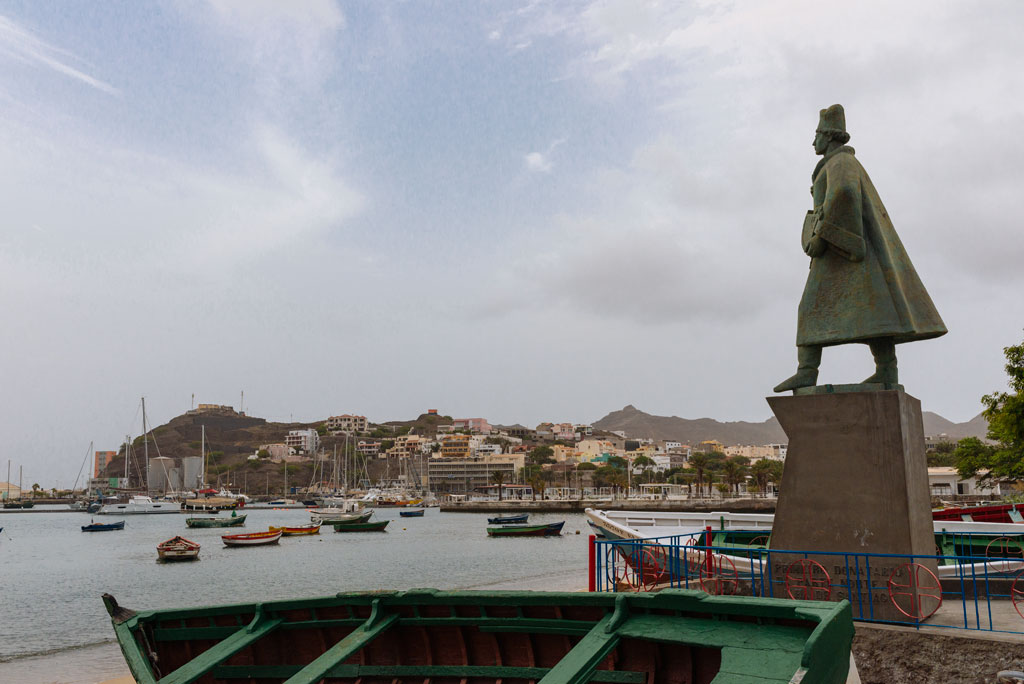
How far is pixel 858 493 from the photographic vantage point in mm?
8867

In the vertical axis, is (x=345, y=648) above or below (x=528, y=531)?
above

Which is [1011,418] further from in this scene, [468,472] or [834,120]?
[468,472]

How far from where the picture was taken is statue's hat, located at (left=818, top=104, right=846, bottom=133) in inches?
396

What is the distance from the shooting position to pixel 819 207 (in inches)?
391

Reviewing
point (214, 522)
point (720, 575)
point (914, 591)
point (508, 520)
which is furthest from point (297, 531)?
point (914, 591)

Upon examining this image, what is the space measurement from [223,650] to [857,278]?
337 inches

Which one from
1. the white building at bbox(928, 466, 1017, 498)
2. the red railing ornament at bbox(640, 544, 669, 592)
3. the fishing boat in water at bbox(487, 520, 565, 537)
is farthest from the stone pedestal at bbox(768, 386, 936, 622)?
the white building at bbox(928, 466, 1017, 498)

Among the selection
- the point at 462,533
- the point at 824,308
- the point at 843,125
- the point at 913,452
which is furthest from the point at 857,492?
the point at 462,533

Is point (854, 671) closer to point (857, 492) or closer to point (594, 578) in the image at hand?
point (857, 492)

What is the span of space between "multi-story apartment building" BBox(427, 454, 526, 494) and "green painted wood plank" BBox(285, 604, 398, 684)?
170173mm

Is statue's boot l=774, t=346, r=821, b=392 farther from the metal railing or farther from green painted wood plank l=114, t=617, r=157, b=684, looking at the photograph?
green painted wood plank l=114, t=617, r=157, b=684

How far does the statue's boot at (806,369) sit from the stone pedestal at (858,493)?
365 mm

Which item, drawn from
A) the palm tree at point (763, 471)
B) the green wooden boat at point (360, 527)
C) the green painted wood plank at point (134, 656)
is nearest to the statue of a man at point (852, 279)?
the green painted wood plank at point (134, 656)

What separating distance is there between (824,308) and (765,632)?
652cm
